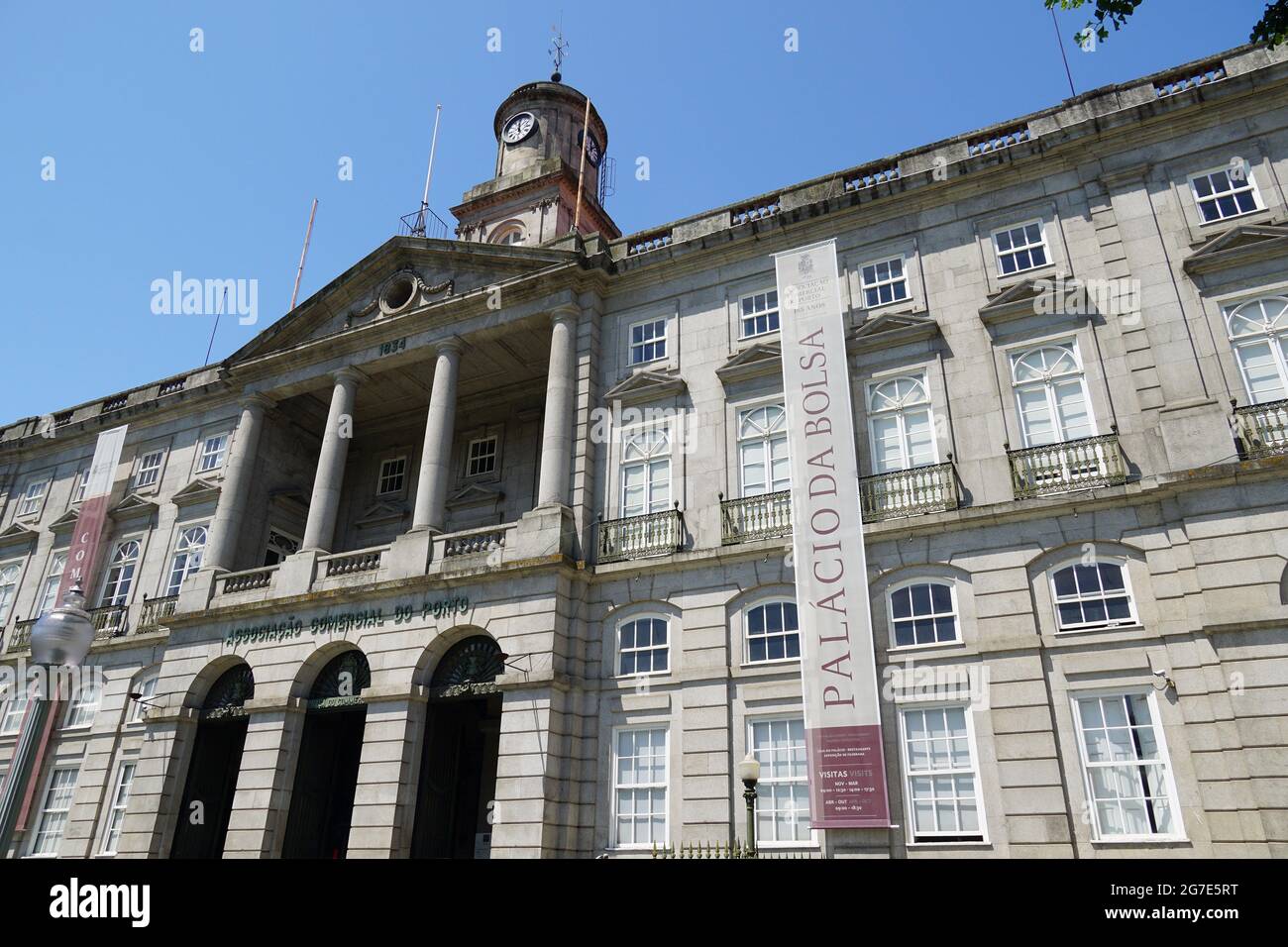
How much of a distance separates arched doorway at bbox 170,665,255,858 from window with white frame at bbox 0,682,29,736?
8142 millimetres

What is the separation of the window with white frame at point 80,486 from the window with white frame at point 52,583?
2.10 meters

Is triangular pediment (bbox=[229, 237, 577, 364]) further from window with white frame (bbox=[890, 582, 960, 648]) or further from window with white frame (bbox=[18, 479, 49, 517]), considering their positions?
window with white frame (bbox=[890, 582, 960, 648])

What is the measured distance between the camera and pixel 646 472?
858 inches

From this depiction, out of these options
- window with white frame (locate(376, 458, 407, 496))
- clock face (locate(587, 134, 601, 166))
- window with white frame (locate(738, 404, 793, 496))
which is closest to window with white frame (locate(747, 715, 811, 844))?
window with white frame (locate(738, 404, 793, 496))

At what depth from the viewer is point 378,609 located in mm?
22094

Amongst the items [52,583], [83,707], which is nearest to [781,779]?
[83,707]

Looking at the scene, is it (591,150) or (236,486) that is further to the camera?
(591,150)

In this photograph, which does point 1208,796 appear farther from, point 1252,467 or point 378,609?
point 378,609

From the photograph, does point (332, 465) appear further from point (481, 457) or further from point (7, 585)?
point (7, 585)

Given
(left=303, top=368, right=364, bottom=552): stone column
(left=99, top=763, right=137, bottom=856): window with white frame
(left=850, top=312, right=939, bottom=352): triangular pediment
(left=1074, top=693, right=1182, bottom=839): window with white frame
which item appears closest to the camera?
(left=1074, top=693, right=1182, bottom=839): window with white frame

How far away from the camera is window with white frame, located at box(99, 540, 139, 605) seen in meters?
28.9

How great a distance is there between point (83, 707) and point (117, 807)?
428cm

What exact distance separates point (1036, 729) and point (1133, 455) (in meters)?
5.71
